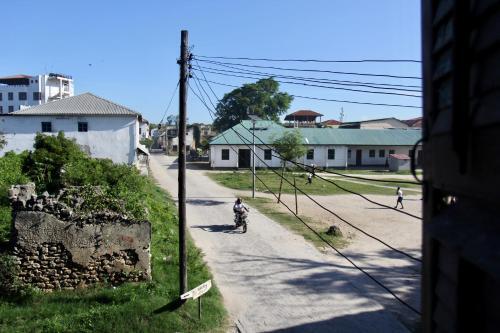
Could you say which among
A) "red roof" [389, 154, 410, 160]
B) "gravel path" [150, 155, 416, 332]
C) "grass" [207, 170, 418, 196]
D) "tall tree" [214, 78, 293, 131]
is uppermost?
"tall tree" [214, 78, 293, 131]

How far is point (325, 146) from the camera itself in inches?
1996

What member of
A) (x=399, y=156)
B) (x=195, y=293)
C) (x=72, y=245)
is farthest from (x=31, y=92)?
(x=195, y=293)

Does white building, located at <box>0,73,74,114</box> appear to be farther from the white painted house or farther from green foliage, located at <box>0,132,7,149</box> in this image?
green foliage, located at <box>0,132,7,149</box>

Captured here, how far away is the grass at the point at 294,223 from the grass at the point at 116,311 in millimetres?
6697

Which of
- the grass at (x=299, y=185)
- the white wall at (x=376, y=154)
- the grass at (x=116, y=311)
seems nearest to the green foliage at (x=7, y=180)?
the grass at (x=116, y=311)

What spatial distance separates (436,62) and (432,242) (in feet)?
3.13

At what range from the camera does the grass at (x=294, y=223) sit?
17.8 metres

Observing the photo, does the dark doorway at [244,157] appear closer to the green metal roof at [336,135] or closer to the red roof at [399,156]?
the green metal roof at [336,135]

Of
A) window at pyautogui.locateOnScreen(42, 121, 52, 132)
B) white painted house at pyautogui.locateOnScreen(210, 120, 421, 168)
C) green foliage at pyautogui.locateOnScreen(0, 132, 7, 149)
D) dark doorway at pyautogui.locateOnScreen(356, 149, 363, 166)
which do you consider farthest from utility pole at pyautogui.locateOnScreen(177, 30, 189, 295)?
dark doorway at pyautogui.locateOnScreen(356, 149, 363, 166)

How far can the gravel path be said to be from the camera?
33.7 ft

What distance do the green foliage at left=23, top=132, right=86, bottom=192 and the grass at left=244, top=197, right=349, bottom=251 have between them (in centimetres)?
966

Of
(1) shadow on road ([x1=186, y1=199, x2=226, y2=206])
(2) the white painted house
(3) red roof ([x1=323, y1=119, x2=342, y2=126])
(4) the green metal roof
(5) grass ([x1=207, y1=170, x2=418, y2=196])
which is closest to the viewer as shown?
(1) shadow on road ([x1=186, y1=199, x2=226, y2=206])

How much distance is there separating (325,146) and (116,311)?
42.7 m

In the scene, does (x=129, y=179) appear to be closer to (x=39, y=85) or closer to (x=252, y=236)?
(x=252, y=236)
